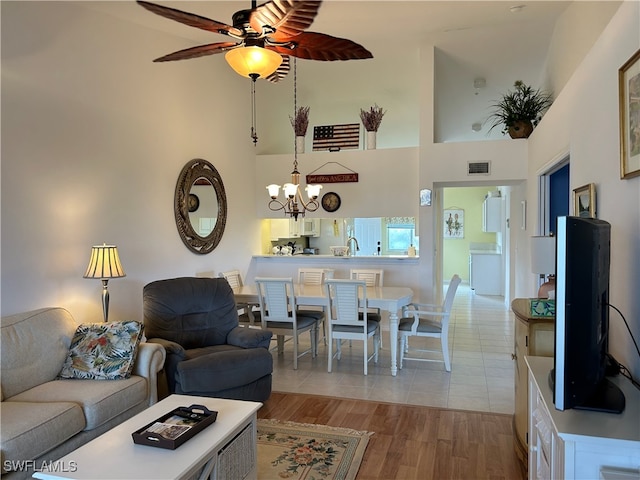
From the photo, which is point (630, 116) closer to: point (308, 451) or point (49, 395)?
point (308, 451)

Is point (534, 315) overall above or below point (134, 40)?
below

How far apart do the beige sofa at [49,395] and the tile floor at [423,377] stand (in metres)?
1.37

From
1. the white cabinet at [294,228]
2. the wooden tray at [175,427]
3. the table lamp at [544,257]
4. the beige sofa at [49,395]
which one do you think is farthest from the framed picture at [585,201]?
the white cabinet at [294,228]

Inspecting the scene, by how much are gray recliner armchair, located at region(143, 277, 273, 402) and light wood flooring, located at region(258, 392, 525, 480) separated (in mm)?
373

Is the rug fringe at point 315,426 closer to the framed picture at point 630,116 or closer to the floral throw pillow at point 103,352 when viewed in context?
the floral throw pillow at point 103,352

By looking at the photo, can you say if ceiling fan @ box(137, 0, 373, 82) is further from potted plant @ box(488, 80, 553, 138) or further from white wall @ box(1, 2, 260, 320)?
potted plant @ box(488, 80, 553, 138)

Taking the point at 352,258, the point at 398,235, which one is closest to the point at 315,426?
the point at 352,258

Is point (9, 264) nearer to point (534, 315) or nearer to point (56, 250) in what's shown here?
→ point (56, 250)

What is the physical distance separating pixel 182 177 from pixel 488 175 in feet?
12.8

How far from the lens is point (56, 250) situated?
3.41 metres

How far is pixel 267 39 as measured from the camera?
2539 millimetres

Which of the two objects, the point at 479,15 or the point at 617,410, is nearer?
the point at 617,410

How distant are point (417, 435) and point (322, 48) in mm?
2650

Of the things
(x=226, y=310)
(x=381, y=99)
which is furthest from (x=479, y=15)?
(x=226, y=310)
